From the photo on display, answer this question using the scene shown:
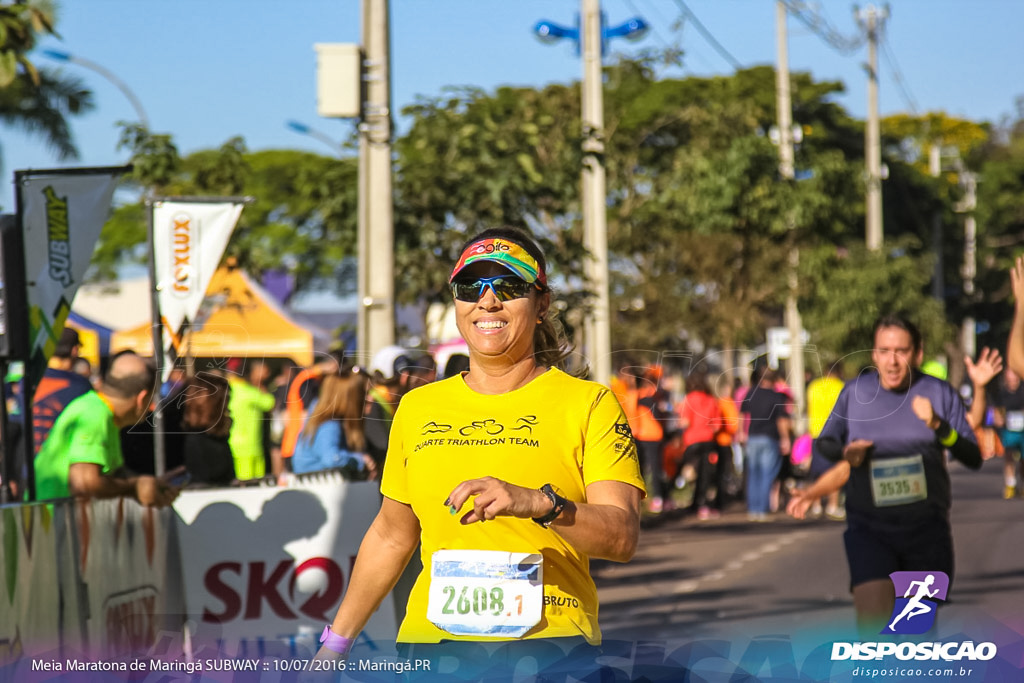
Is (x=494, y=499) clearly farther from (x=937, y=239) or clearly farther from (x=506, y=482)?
(x=937, y=239)

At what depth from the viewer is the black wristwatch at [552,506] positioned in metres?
3.08

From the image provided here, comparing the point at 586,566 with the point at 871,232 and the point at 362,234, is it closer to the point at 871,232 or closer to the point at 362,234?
the point at 362,234

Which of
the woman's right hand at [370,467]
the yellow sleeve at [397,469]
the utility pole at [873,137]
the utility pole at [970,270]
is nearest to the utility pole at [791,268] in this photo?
the utility pole at [873,137]

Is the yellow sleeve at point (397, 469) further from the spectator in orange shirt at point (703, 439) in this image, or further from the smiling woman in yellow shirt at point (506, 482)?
the spectator in orange shirt at point (703, 439)

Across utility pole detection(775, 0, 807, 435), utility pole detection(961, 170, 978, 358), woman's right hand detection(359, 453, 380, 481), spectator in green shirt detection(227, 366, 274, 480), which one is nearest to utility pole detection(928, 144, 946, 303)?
utility pole detection(961, 170, 978, 358)

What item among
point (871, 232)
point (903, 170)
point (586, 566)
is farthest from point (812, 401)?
point (903, 170)

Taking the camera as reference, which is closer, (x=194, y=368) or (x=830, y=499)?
(x=194, y=368)

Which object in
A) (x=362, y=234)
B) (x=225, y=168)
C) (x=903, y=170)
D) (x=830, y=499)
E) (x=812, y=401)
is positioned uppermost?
(x=903, y=170)

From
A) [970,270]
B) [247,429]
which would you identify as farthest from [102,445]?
[970,270]

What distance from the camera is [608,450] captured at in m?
3.34

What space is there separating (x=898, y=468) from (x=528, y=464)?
3532 mm

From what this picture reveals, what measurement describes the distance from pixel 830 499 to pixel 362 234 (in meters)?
8.80

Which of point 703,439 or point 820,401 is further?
point 703,439

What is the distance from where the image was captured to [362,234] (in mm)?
11344
